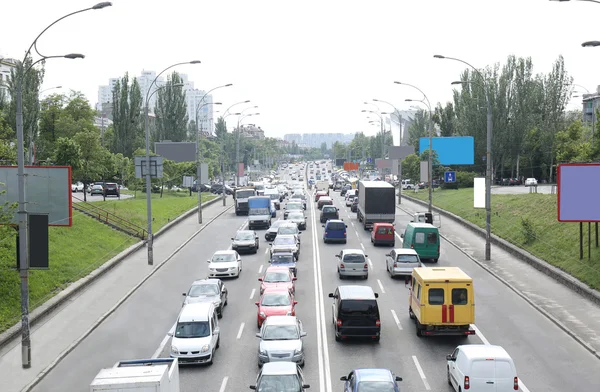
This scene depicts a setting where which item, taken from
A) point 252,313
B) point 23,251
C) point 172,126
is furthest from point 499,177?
point 23,251

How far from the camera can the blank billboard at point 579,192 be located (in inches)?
1098

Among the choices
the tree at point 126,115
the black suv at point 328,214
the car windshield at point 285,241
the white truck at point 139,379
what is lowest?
the white truck at point 139,379

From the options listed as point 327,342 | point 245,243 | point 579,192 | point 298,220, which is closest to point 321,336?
point 327,342

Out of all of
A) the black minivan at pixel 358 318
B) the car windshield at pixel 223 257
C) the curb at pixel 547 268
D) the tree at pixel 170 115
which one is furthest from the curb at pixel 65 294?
the tree at pixel 170 115

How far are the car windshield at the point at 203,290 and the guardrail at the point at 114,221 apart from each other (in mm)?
19155

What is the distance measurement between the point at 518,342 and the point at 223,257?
53.5 ft

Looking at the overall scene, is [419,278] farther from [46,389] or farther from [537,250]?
[537,250]

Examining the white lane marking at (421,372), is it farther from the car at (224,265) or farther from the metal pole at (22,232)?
the car at (224,265)

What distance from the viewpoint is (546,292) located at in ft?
94.0

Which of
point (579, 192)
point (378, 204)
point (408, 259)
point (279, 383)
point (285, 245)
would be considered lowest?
point (279, 383)

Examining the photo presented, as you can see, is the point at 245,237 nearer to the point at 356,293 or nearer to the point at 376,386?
the point at 356,293

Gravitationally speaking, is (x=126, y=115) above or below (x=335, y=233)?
above

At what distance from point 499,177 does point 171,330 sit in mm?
73207

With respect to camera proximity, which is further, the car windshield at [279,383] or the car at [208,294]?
the car at [208,294]
